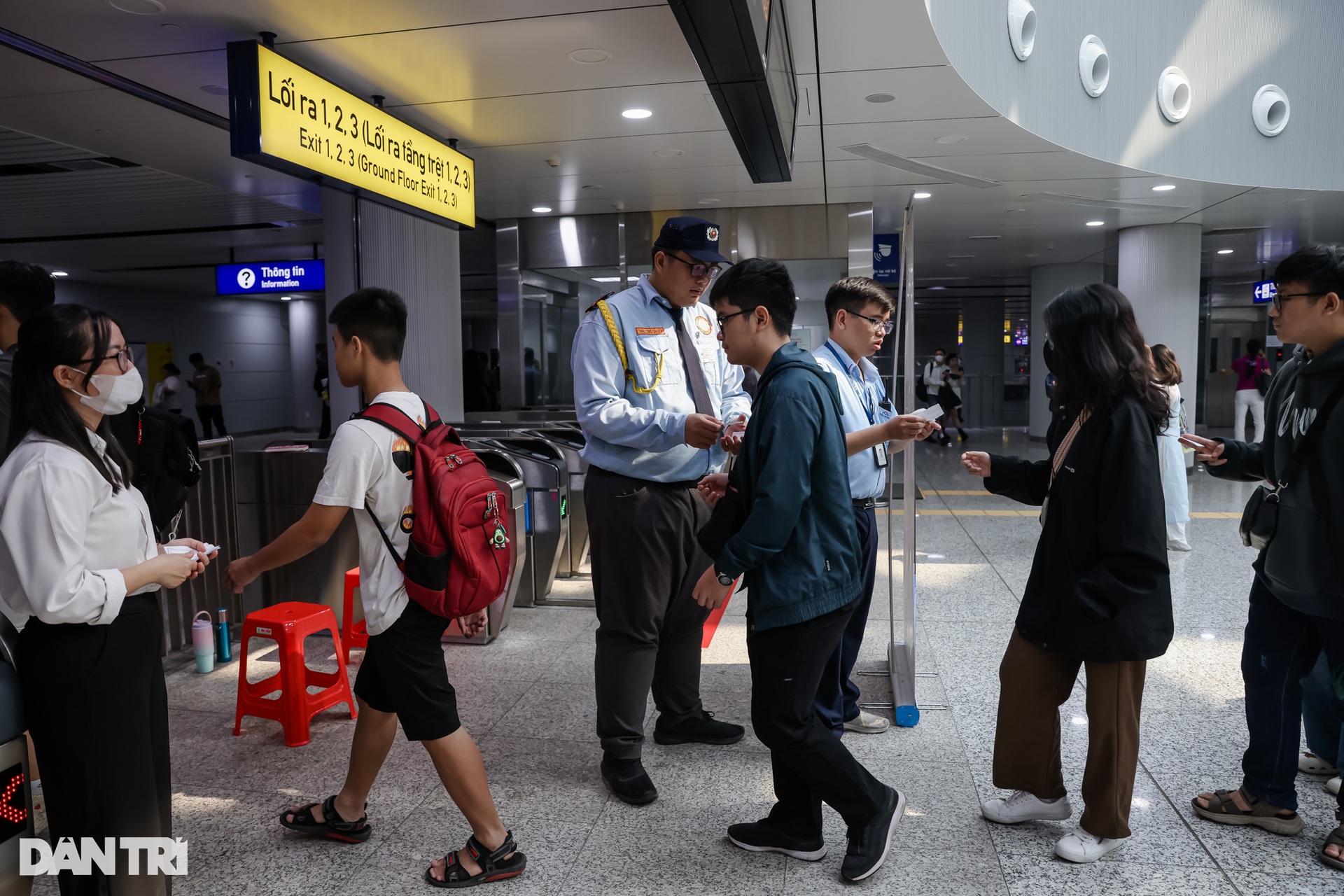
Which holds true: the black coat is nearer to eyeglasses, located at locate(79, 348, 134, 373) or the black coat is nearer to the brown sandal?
the brown sandal

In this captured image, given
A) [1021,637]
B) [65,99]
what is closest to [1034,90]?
[1021,637]

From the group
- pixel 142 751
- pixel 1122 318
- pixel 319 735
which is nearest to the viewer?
pixel 142 751

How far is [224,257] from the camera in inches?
547

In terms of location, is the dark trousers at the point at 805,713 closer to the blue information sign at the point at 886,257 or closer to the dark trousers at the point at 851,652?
the dark trousers at the point at 851,652

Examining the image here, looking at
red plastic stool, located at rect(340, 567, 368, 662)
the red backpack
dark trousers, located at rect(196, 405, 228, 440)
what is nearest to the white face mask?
the red backpack

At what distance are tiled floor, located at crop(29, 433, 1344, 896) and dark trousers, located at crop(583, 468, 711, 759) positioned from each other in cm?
30

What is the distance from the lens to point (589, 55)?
450cm

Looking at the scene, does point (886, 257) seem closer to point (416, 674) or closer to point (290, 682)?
point (290, 682)

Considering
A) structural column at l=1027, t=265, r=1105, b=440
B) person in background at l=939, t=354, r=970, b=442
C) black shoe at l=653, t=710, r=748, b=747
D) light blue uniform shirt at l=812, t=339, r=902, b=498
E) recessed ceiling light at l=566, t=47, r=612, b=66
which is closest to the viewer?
light blue uniform shirt at l=812, t=339, r=902, b=498

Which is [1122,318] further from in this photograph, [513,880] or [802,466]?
[513,880]

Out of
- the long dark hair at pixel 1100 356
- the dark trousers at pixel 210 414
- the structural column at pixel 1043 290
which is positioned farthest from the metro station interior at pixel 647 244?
the dark trousers at pixel 210 414

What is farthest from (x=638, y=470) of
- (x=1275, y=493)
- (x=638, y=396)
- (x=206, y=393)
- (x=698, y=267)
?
(x=206, y=393)

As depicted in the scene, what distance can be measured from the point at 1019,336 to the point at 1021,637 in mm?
24878

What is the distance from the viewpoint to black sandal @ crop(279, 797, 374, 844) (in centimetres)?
261
